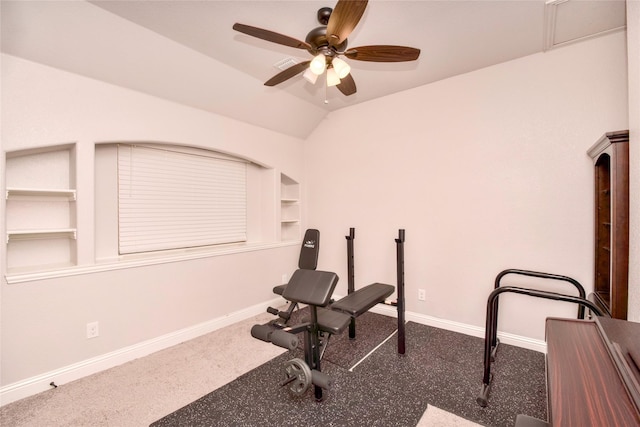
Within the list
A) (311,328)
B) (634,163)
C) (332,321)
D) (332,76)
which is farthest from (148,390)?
(634,163)

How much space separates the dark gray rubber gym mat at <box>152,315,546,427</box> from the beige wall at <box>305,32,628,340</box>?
0.63 meters

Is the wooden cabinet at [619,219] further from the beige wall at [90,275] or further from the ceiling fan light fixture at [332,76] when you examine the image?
the beige wall at [90,275]

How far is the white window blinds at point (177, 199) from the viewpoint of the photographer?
9.42 ft

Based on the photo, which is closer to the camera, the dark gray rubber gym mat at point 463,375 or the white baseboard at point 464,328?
the dark gray rubber gym mat at point 463,375

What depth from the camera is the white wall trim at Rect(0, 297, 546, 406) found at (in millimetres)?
2083

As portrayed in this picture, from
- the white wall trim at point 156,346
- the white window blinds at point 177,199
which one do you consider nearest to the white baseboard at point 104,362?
the white wall trim at point 156,346

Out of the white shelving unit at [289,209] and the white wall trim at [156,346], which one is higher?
the white shelving unit at [289,209]

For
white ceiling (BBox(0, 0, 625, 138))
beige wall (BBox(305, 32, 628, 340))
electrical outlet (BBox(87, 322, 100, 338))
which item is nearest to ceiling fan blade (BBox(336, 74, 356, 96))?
white ceiling (BBox(0, 0, 625, 138))

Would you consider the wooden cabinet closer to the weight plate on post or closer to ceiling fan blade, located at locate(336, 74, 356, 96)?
ceiling fan blade, located at locate(336, 74, 356, 96)

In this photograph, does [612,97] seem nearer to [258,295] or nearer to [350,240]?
[350,240]

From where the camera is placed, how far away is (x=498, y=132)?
2852 mm

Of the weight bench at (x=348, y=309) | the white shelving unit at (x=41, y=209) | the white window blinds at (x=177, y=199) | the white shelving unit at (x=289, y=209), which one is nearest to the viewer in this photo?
the weight bench at (x=348, y=309)

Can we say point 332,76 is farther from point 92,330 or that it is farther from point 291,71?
point 92,330

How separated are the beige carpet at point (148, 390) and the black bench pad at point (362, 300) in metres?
0.80
